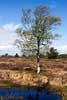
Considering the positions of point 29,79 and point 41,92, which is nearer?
point 41,92

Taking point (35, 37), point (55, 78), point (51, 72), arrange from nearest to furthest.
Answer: point (55, 78), point (51, 72), point (35, 37)

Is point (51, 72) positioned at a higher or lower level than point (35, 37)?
lower

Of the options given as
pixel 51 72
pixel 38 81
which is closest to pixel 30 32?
pixel 51 72

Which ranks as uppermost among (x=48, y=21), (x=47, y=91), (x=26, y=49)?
(x=48, y=21)

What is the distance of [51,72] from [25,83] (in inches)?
345

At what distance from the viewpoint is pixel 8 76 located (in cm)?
6638

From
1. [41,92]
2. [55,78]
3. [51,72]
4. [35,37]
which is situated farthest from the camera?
[35,37]

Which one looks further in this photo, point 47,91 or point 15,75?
point 15,75

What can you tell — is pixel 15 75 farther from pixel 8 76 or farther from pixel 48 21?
pixel 48 21

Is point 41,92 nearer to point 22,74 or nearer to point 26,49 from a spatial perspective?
point 22,74

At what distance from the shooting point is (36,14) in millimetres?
74938

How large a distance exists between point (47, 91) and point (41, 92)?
200 centimetres

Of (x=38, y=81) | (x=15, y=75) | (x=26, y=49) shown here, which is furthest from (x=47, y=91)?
(x=26, y=49)

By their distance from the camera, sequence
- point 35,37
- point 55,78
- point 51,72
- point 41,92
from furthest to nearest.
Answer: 1. point 35,37
2. point 51,72
3. point 55,78
4. point 41,92
